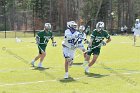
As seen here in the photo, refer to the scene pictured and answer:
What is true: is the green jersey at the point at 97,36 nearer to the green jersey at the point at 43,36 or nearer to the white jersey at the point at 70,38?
the white jersey at the point at 70,38

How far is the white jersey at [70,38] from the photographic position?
14.2 m

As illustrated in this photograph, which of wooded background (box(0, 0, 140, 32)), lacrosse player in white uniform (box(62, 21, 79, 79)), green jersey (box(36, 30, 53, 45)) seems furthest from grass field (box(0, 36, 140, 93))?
wooded background (box(0, 0, 140, 32))

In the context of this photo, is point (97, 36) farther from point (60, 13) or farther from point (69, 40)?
point (60, 13)

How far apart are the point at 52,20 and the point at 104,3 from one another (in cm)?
1220

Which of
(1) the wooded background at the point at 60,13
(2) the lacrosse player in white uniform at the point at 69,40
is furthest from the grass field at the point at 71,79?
(1) the wooded background at the point at 60,13

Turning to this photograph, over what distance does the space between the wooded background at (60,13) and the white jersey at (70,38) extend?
4612 centimetres

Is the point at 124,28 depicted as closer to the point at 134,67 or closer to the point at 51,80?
the point at 134,67

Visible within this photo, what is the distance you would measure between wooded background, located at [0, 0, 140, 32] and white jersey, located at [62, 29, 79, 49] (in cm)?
4612

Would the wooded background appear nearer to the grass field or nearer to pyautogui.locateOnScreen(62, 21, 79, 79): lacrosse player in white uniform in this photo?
the grass field

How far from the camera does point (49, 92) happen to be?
39.2 feet

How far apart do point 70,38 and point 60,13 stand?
59.7m

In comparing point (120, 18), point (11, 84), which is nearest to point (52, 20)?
point (120, 18)

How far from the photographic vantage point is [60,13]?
73750 millimetres

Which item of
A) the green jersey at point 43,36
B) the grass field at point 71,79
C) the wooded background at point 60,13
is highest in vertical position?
the wooded background at point 60,13
